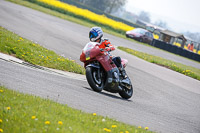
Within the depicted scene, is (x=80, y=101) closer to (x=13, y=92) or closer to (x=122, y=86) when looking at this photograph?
(x=13, y=92)

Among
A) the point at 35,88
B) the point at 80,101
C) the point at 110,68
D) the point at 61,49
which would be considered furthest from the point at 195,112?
the point at 61,49

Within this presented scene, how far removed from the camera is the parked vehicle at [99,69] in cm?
890

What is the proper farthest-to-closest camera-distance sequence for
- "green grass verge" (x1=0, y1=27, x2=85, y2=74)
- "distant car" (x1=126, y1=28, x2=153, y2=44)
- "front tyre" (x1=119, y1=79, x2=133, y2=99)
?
"distant car" (x1=126, y1=28, x2=153, y2=44), "green grass verge" (x1=0, y1=27, x2=85, y2=74), "front tyre" (x1=119, y1=79, x2=133, y2=99)

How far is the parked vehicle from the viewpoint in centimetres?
890

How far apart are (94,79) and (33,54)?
3701mm

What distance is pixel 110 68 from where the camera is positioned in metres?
9.23

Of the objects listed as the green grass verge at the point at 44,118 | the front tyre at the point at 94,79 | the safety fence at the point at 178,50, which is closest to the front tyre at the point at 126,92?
the front tyre at the point at 94,79

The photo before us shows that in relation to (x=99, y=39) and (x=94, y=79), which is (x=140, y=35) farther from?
(x=94, y=79)

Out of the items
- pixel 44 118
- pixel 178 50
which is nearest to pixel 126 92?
pixel 44 118

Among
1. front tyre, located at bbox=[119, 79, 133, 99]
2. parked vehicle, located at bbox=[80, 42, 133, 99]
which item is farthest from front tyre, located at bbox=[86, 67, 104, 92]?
front tyre, located at bbox=[119, 79, 133, 99]

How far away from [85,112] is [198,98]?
8.02 metres

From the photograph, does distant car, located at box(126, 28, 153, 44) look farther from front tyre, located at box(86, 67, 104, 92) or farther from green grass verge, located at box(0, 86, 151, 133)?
green grass verge, located at box(0, 86, 151, 133)

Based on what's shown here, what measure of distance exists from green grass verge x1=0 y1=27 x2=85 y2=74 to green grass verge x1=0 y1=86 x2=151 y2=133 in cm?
464

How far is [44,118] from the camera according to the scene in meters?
5.50
